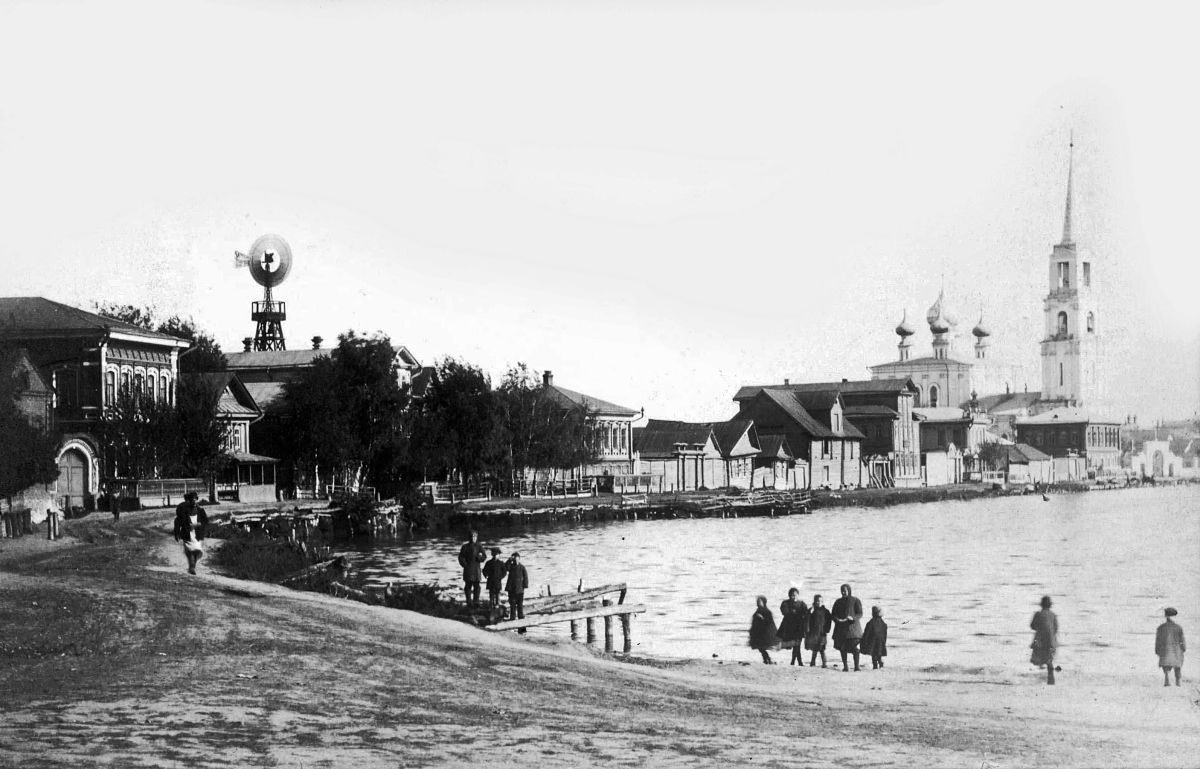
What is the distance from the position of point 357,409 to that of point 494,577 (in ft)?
64.9

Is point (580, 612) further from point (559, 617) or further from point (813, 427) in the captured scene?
point (813, 427)

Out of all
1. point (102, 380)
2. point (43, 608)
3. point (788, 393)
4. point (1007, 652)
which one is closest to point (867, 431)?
point (788, 393)

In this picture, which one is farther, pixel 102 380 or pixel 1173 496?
pixel 1173 496

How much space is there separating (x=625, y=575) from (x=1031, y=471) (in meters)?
94.6

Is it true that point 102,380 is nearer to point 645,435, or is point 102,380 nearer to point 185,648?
point 185,648

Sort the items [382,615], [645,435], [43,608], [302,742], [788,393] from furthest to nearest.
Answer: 1. [788,393]
2. [645,435]
3. [382,615]
4. [43,608]
5. [302,742]

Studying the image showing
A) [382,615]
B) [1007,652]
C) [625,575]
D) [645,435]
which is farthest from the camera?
[645,435]

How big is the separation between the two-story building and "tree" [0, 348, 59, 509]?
287 centimetres

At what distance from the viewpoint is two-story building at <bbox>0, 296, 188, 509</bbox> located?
4131 centimetres

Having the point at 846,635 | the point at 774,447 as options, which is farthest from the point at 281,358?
the point at 774,447

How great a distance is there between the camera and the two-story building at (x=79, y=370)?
41312 mm

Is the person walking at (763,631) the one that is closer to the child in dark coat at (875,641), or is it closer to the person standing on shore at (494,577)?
the child in dark coat at (875,641)

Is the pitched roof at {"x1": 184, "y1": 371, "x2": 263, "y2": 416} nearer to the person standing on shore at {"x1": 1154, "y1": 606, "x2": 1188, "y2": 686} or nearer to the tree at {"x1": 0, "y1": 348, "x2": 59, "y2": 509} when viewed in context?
the tree at {"x1": 0, "y1": 348, "x2": 59, "y2": 509}

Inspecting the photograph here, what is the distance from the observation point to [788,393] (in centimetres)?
9562
